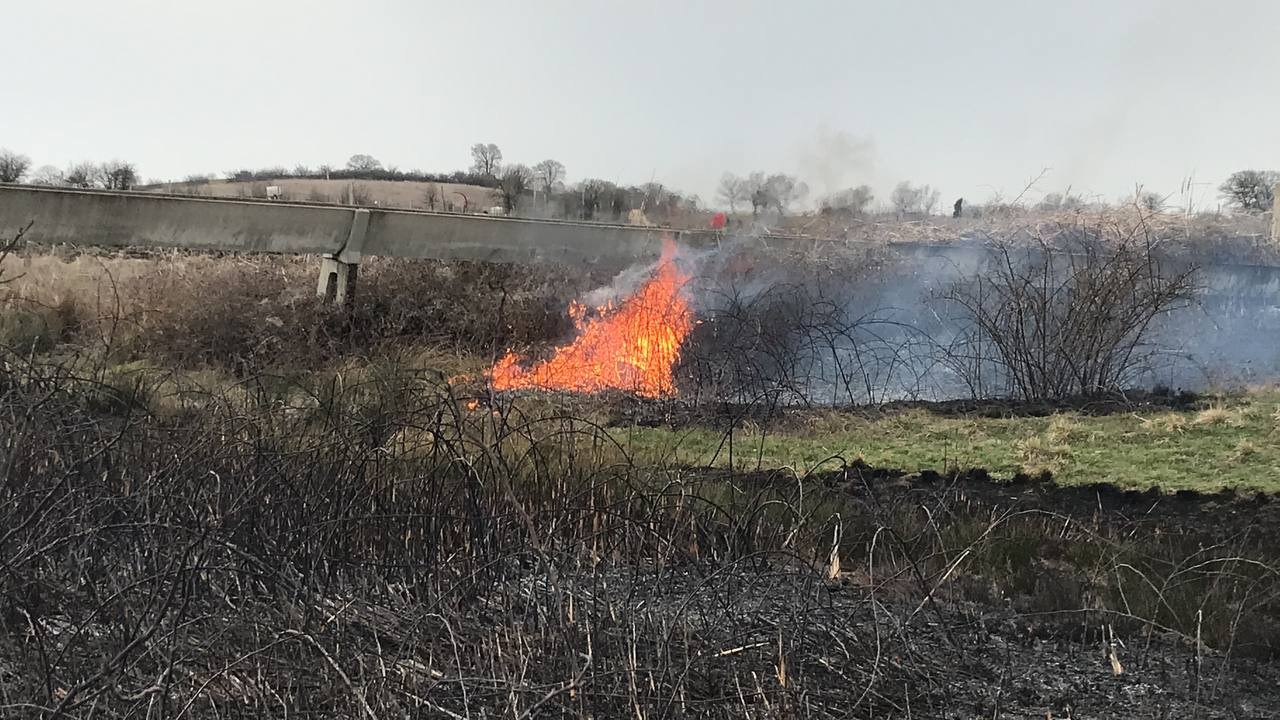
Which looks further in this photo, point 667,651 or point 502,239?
point 502,239

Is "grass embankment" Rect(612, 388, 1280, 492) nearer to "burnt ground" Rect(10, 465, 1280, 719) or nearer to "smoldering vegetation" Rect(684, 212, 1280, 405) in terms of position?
"smoldering vegetation" Rect(684, 212, 1280, 405)

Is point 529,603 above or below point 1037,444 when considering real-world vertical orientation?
below

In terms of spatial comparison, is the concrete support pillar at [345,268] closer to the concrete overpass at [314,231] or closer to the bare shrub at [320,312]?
the concrete overpass at [314,231]

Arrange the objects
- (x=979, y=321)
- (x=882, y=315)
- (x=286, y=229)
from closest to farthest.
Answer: (x=979, y=321), (x=286, y=229), (x=882, y=315)

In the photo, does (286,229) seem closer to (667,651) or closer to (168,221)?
(168,221)

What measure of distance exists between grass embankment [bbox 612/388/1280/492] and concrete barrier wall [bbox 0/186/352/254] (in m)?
5.88

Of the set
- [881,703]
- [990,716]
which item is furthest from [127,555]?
[990,716]

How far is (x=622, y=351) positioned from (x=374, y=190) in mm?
17774

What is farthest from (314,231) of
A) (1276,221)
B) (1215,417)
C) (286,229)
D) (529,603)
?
(1276,221)

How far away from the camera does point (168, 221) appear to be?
38.5 ft

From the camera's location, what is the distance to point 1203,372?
45.2 ft

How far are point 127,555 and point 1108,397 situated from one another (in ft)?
33.7

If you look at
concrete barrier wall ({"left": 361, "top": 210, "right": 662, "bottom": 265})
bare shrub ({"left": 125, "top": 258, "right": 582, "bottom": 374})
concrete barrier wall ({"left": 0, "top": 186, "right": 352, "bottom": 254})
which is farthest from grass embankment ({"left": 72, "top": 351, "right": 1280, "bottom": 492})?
concrete barrier wall ({"left": 361, "top": 210, "right": 662, "bottom": 265})

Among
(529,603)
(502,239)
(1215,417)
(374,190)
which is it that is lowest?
(529,603)
